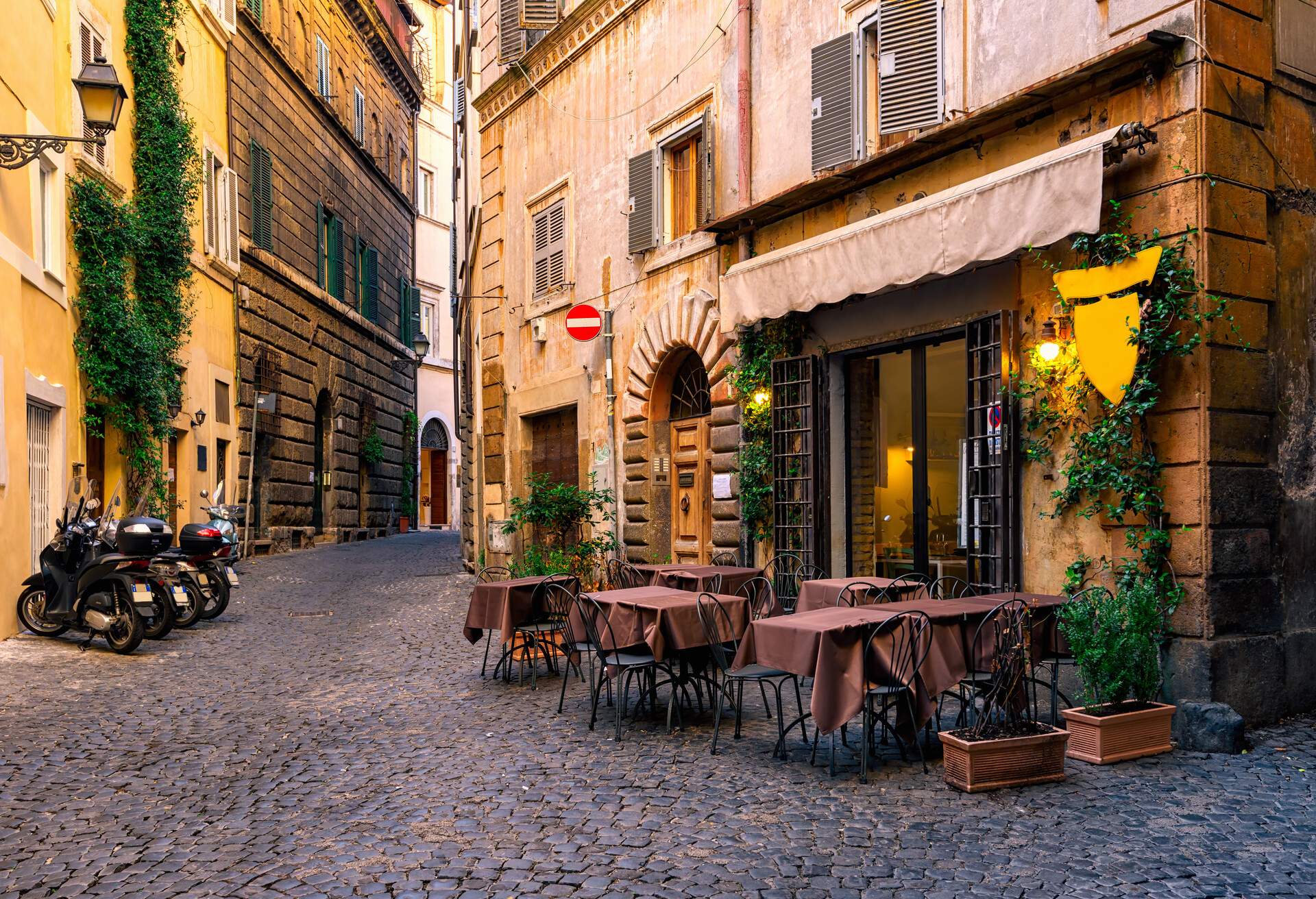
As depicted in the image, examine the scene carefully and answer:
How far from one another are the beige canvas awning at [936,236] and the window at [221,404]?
1117 centimetres

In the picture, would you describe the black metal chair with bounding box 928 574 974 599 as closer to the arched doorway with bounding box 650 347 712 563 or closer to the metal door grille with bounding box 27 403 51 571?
the arched doorway with bounding box 650 347 712 563

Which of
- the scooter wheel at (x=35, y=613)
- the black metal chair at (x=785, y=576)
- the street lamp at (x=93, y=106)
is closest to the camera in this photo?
the street lamp at (x=93, y=106)

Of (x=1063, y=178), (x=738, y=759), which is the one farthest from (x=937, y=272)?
(x=738, y=759)

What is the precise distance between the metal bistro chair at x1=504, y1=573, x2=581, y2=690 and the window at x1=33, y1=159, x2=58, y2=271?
705 cm

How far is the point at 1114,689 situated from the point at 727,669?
6.70 feet

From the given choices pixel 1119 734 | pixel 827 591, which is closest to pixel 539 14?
pixel 827 591

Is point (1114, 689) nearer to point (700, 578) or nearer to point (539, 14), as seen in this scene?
point (700, 578)

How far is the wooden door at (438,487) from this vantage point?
122 feet

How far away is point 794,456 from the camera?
33.2ft

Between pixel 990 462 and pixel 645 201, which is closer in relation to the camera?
pixel 990 462

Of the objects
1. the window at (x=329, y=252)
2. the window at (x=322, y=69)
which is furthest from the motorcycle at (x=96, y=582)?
the window at (x=322, y=69)

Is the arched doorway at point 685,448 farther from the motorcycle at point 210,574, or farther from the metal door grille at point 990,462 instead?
the motorcycle at point 210,574

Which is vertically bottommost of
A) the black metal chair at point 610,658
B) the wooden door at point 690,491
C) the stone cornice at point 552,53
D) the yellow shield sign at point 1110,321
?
the black metal chair at point 610,658

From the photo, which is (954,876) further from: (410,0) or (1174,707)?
(410,0)
